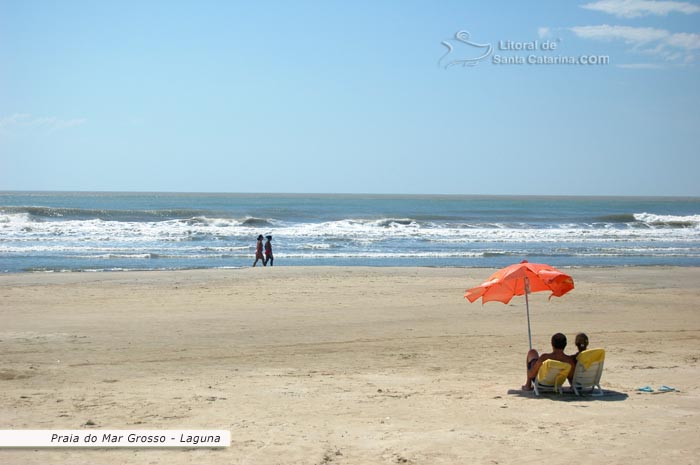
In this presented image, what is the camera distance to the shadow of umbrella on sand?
8.02m

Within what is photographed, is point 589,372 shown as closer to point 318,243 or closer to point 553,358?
point 553,358

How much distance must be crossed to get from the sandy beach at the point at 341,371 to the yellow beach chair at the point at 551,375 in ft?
0.47

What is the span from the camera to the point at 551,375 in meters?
7.34

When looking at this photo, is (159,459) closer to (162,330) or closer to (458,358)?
(458,358)

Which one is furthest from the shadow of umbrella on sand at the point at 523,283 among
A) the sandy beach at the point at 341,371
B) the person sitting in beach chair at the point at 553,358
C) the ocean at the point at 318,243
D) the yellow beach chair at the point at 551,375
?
the ocean at the point at 318,243

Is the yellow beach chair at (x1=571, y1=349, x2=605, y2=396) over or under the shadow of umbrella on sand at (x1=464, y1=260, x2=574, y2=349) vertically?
under

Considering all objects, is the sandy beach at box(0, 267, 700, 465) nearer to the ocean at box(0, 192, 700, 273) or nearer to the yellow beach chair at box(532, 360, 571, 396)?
the yellow beach chair at box(532, 360, 571, 396)

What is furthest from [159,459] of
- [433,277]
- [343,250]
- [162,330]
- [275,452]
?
[343,250]

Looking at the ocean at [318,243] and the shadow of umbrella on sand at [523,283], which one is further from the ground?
the shadow of umbrella on sand at [523,283]

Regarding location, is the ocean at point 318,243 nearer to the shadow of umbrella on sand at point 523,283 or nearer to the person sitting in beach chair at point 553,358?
the shadow of umbrella on sand at point 523,283

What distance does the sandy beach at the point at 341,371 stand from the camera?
559 cm

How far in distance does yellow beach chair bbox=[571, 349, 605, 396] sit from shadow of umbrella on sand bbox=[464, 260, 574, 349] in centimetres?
81

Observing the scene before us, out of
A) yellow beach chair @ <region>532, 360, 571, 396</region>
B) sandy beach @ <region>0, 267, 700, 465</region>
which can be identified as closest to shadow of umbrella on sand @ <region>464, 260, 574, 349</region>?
yellow beach chair @ <region>532, 360, 571, 396</region>

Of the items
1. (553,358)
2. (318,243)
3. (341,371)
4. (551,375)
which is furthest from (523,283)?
(318,243)
